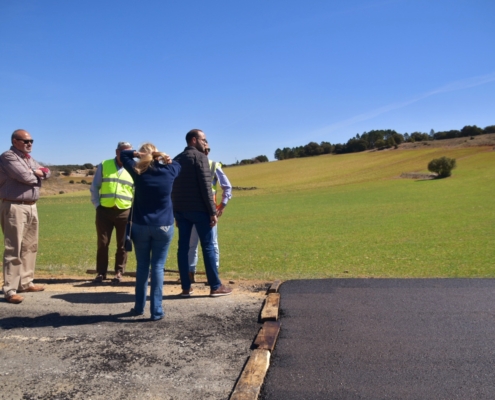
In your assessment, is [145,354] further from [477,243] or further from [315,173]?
[315,173]

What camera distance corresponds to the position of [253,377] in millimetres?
3668

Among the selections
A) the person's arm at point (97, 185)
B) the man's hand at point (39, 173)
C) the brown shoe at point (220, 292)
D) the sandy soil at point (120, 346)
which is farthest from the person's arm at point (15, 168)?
the brown shoe at point (220, 292)

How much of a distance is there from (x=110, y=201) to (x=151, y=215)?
2.28 meters

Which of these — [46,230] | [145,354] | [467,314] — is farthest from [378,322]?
[46,230]

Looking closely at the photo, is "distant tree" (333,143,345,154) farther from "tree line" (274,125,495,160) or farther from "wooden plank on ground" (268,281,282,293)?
"wooden plank on ground" (268,281,282,293)

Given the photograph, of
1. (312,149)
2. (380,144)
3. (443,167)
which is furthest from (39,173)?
(312,149)

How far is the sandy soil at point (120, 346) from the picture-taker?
11.8ft

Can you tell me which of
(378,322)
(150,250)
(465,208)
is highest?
(150,250)

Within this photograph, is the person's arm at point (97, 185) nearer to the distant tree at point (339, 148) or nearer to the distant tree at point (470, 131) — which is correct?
the distant tree at point (339, 148)

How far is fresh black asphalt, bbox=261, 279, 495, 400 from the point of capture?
3514 millimetres

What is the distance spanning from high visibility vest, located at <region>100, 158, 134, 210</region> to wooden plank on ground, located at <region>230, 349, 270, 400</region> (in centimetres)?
396

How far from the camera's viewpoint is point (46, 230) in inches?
825

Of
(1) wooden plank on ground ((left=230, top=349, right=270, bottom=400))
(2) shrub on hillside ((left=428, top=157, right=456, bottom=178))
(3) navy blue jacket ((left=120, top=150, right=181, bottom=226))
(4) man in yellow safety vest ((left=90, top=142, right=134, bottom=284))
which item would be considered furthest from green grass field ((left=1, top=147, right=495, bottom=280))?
(2) shrub on hillside ((left=428, top=157, right=456, bottom=178))

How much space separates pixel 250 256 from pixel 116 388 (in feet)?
29.4
